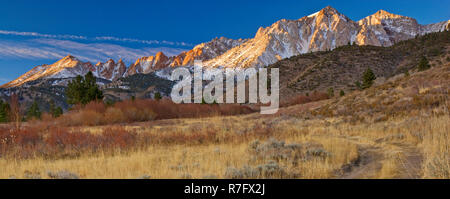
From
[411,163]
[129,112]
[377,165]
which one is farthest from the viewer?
[129,112]

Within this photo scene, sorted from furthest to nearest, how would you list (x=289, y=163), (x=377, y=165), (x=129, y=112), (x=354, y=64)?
(x=354, y=64), (x=129, y=112), (x=289, y=163), (x=377, y=165)

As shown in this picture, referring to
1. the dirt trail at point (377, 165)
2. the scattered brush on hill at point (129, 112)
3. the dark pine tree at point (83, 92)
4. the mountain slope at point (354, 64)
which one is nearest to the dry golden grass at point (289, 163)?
the dirt trail at point (377, 165)

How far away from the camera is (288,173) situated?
17.8 ft

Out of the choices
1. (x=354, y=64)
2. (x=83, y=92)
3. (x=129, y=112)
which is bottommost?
(x=129, y=112)

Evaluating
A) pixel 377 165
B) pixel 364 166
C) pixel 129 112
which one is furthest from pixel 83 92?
pixel 377 165

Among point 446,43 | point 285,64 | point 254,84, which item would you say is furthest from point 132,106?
point 446,43

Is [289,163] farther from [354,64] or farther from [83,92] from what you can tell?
[354,64]

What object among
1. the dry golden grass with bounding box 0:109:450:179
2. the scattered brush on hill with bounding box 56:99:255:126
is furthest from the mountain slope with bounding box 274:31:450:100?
the dry golden grass with bounding box 0:109:450:179

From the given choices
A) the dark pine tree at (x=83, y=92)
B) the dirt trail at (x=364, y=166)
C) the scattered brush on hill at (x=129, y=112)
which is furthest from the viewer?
the dark pine tree at (x=83, y=92)

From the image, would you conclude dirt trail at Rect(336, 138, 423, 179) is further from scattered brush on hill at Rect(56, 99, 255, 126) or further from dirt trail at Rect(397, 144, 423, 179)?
scattered brush on hill at Rect(56, 99, 255, 126)

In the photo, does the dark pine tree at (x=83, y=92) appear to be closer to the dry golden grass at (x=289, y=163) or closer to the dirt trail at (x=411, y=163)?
the dry golden grass at (x=289, y=163)
